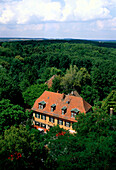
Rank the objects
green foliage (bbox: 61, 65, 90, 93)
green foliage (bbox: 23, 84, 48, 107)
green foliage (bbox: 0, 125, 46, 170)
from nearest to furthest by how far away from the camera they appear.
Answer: green foliage (bbox: 0, 125, 46, 170) < green foliage (bbox: 23, 84, 48, 107) < green foliage (bbox: 61, 65, 90, 93)

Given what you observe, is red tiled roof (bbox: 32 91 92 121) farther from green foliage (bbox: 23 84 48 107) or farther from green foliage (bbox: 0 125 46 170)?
green foliage (bbox: 0 125 46 170)

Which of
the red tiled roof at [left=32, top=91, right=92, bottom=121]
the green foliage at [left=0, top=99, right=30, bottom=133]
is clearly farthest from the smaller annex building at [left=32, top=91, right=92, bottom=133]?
the green foliage at [left=0, top=99, right=30, bottom=133]

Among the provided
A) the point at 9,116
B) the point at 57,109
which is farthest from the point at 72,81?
the point at 9,116

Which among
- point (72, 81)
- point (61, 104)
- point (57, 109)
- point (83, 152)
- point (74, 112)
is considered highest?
point (83, 152)

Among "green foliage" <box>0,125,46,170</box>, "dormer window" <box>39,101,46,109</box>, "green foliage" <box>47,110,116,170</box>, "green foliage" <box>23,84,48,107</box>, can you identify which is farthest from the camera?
"green foliage" <box>23,84,48,107</box>

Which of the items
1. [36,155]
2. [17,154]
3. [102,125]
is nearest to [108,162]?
[102,125]

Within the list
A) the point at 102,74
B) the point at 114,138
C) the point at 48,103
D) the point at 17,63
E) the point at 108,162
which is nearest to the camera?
the point at 108,162

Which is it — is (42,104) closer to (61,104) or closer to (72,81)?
(61,104)

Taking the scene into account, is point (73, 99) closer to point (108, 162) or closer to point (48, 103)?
point (48, 103)
